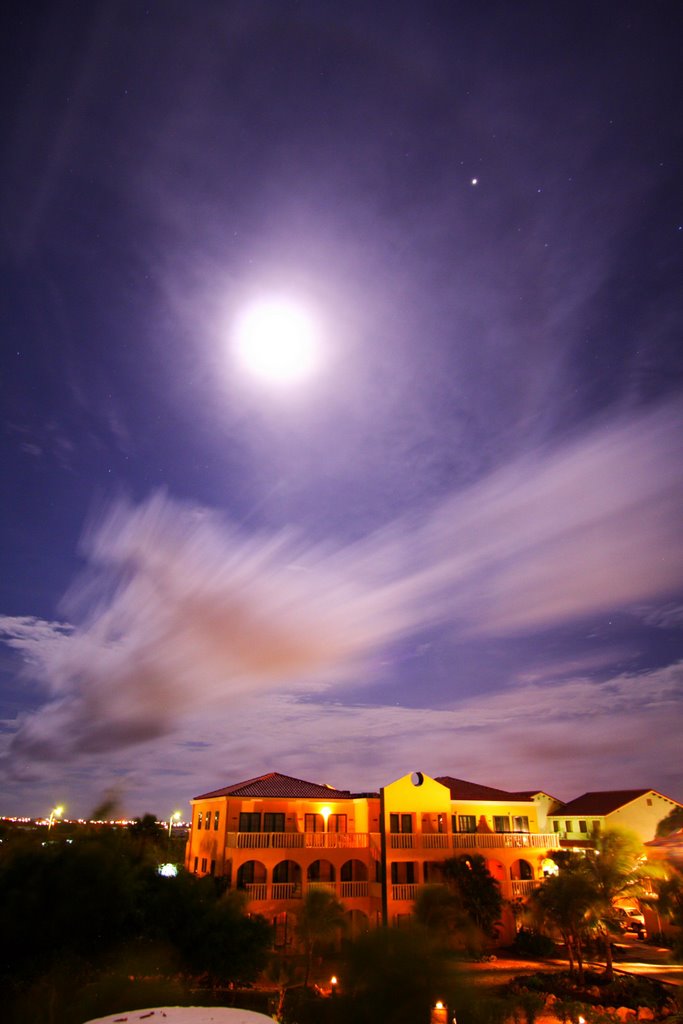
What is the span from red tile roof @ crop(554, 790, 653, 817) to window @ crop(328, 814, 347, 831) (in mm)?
23131

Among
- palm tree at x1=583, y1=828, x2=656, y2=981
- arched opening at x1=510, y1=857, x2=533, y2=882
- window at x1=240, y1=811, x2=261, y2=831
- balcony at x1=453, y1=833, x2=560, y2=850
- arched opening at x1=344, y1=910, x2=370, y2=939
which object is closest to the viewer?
palm tree at x1=583, y1=828, x2=656, y2=981

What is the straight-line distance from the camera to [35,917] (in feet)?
53.1

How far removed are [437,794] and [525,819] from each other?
252 inches

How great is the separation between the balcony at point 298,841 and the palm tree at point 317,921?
4.48 m

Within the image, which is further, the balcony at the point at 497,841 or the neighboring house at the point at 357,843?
the balcony at the point at 497,841

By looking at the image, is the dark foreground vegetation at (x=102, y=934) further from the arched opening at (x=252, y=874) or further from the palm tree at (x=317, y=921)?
the arched opening at (x=252, y=874)

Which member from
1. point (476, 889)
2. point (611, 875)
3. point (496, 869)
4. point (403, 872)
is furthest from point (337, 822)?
point (611, 875)

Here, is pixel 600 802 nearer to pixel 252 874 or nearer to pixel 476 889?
pixel 476 889

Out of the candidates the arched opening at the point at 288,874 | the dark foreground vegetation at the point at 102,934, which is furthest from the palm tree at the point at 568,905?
the dark foreground vegetation at the point at 102,934

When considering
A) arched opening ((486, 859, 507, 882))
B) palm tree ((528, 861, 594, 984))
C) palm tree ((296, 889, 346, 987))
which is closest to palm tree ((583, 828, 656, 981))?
palm tree ((528, 861, 594, 984))

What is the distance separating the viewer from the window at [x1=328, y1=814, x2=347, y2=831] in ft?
111

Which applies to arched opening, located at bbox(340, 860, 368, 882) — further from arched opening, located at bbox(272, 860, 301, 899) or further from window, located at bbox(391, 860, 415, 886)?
arched opening, located at bbox(272, 860, 301, 899)

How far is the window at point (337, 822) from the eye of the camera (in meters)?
34.0

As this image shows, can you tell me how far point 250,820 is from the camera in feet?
105
